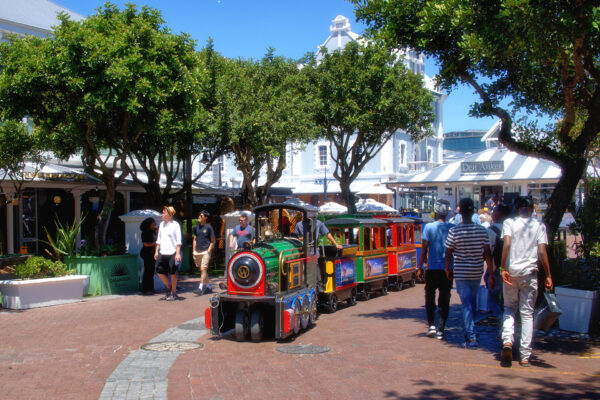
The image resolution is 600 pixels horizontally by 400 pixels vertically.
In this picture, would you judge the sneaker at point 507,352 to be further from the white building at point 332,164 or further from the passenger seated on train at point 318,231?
the white building at point 332,164

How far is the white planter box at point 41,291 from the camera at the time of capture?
11.1m

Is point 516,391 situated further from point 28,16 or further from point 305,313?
point 28,16

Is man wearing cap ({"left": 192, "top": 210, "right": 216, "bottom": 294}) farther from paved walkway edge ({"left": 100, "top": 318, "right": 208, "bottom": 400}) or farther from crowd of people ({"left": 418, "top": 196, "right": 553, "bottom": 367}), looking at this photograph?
crowd of people ({"left": 418, "top": 196, "right": 553, "bottom": 367})

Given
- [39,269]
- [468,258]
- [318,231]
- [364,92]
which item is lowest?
[39,269]

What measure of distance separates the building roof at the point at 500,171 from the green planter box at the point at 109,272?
18738mm

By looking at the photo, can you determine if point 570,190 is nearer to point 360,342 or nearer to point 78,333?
point 360,342

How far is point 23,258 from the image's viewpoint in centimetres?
1545

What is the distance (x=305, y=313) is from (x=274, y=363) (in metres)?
1.98

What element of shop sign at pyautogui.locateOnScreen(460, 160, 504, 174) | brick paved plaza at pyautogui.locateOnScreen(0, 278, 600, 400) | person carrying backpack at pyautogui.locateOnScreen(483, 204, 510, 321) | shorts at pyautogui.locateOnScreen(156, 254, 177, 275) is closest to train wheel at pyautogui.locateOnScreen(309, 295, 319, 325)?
brick paved plaza at pyautogui.locateOnScreen(0, 278, 600, 400)

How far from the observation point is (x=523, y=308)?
22.3 feet

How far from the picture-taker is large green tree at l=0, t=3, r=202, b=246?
12.9 meters

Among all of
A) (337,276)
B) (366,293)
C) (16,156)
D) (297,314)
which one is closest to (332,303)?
(337,276)

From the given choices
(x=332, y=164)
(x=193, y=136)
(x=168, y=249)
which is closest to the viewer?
(x=168, y=249)

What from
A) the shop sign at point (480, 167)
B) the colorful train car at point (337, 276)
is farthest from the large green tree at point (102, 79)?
the shop sign at point (480, 167)
